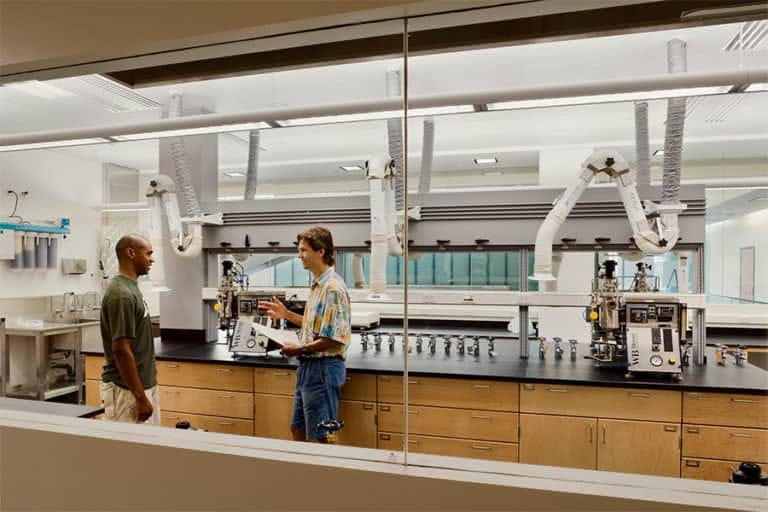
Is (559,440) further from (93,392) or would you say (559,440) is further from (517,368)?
(93,392)

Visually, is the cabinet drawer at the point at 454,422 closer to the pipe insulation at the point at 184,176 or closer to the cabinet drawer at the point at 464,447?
the cabinet drawer at the point at 464,447

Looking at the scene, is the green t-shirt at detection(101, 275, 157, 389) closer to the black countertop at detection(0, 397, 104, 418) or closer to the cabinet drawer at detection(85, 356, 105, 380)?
the black countertop at detection(0, 397, 104, 418)

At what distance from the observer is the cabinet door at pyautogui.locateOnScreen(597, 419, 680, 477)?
2391mm

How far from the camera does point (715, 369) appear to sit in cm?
274

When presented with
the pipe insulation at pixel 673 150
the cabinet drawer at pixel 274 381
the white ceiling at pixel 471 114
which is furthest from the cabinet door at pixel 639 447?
the white ceiling at pixel 471 114

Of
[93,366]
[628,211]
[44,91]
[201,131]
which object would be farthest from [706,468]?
[44,91]

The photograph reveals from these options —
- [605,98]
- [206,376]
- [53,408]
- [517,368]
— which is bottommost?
[206,376]

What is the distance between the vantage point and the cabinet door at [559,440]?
2.48 meters

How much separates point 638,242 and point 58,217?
17.2ft

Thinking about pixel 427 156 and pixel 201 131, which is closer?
pixel 201 131

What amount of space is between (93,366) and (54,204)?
7.68ft

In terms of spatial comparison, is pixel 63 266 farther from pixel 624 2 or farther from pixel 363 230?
pixel 624 2

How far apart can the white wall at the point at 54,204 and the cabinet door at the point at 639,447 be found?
16.6ft

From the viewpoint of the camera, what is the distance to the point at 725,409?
235 centimetres
